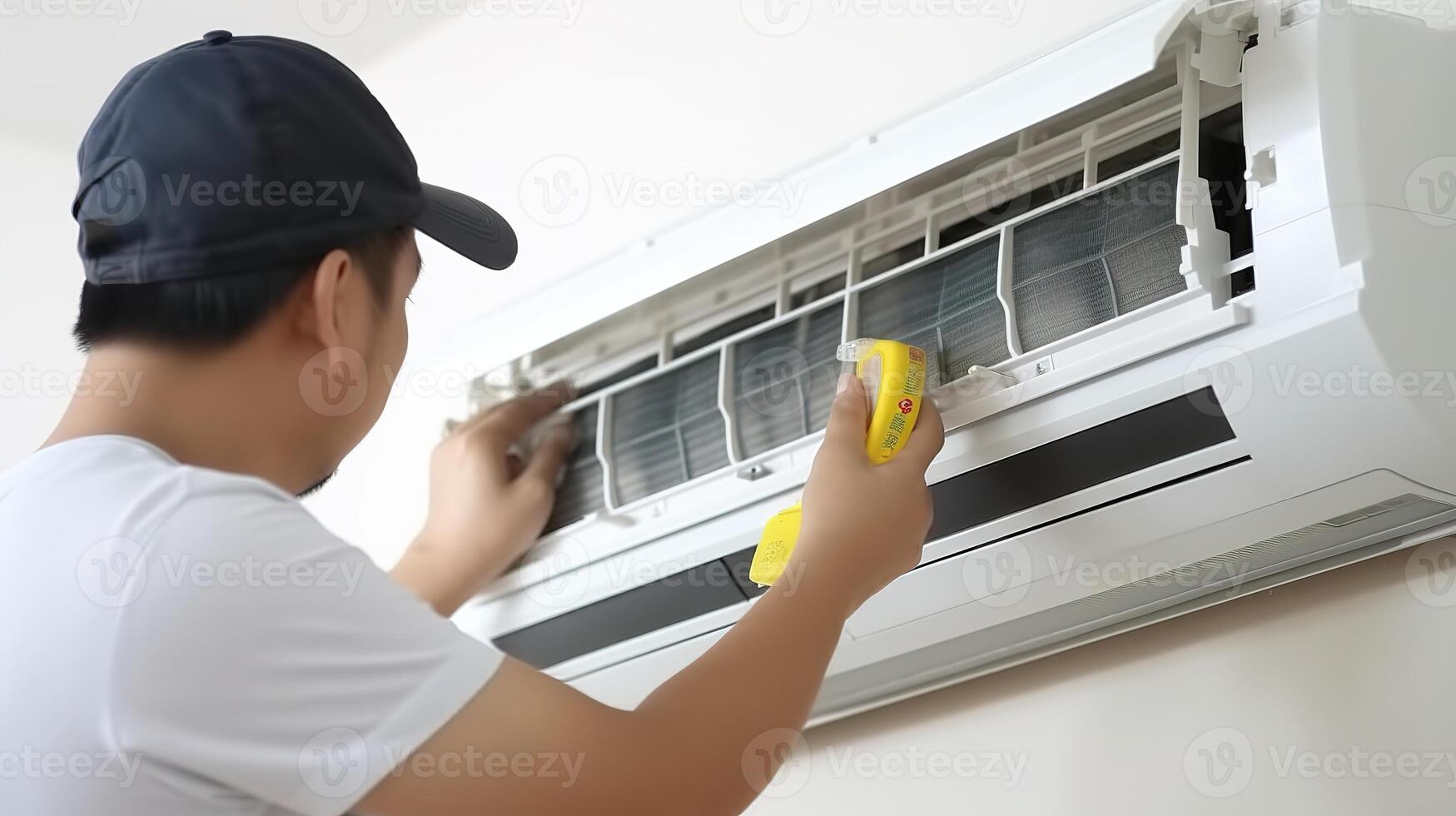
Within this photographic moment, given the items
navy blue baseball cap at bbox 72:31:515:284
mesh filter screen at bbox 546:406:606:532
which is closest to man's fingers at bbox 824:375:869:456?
navy blue baseball cap at bbox 72:31:515:284

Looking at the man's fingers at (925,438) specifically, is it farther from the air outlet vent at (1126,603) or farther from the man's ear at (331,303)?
the man's ear at (331,303)

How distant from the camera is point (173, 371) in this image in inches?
31.1

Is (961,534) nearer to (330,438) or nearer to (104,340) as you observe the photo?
(330,438)

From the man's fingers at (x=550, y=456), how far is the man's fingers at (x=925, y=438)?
1.88 ft

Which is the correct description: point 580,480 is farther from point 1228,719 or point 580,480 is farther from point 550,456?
point 1228,719

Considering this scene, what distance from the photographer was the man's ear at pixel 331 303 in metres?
0.82

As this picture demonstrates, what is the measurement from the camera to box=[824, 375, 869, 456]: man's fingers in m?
1.00

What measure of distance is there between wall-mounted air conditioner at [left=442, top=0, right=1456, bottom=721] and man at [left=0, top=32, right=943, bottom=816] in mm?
158

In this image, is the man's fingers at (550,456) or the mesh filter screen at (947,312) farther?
the man's fingers at (550,456)

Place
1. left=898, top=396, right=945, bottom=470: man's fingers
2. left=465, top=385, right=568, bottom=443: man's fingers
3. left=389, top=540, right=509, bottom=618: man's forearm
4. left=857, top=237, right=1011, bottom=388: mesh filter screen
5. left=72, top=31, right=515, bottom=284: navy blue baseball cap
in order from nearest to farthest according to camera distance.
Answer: left=72, top=31, right=515, bottom=284: navy blue baseball cap
left=898, top=396, right=945, bottom=470: man's fingers
left=857, top=237, right=1011, bottom=388: mesh filter screen
left=389, top=540, right=509, bottom=618: man's forearm
left=465, top=385, right=568, bottom=443: man's fingers

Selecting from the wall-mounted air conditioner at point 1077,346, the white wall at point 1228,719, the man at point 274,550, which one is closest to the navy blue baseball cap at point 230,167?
the man at point 274,550

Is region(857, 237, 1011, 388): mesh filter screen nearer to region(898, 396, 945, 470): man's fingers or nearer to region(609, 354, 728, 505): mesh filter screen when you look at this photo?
region(898, 396, 945, 470): man's fingers

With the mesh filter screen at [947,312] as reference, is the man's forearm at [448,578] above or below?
below

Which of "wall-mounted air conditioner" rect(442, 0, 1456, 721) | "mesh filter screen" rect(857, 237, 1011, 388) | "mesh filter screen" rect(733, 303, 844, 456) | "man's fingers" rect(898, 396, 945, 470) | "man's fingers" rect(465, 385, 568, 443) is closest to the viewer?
"wall-mounted air conditioner" rect(442, 0, 1456, 721)
